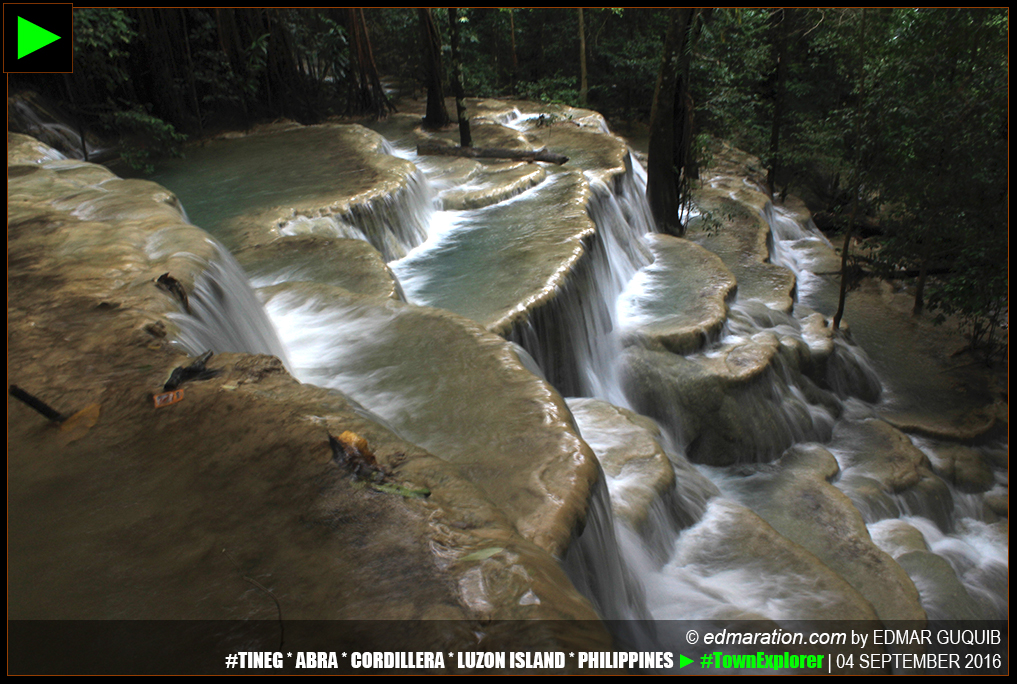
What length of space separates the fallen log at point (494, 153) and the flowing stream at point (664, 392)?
562 millimetres

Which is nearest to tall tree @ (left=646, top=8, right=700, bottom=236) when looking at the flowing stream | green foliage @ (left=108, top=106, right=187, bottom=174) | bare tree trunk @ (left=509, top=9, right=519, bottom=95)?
the flowing stream

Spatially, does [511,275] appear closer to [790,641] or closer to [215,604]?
[790,641]

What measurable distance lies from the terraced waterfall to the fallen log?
1.16ft

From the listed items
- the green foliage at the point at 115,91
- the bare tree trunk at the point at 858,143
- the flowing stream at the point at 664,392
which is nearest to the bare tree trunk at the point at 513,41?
the flowing stream at the point at 664,392

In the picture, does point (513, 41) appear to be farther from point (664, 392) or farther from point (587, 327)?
point (664, 392)

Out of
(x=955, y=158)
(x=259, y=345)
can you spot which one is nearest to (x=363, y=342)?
(x=259, y=345)

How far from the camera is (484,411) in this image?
13.2ft

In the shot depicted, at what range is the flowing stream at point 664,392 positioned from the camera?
4.56 metres

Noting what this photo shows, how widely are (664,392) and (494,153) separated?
663 centimetres

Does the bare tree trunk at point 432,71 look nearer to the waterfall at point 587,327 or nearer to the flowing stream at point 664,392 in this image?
the flowing stream at point 664,392

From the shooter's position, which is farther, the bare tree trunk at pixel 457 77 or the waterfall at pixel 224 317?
the bare tree trunk at pixel 457 77

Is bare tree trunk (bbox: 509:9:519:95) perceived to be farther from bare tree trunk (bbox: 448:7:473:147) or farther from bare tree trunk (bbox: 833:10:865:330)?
bare tree trunk (bbox: 833:10:865:330)

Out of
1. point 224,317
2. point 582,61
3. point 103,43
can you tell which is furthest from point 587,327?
point 582,61

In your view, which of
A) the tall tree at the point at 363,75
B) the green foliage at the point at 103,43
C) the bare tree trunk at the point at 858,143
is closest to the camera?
the bare tree trunk at the point at 858,143
